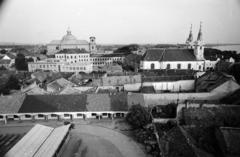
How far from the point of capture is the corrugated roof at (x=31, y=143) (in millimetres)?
10399

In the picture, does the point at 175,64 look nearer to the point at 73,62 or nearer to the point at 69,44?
the point at 73,62

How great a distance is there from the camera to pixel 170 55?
3491 centimetres

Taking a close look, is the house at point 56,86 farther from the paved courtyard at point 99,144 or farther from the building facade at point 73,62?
the building facade at point 73,62

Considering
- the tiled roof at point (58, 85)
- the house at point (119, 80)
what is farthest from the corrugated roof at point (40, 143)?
the house at point (119, 80)

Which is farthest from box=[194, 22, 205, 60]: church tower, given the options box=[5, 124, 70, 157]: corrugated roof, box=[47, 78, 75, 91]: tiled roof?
box=[5, 124, 70, 157]: corrugated roof

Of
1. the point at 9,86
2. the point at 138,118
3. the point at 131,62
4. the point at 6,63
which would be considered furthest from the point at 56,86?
the point at 6,63

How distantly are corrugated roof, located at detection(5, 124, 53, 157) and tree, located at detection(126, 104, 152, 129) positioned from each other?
706 centimetres

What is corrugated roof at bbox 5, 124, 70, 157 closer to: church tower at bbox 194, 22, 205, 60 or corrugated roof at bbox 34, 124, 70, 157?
corrugated roof at bbox 34, 124, 70, 157

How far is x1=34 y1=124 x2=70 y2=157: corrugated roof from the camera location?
11.1 meters

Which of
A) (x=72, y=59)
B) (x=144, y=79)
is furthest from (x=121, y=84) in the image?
(x=72, y=59)

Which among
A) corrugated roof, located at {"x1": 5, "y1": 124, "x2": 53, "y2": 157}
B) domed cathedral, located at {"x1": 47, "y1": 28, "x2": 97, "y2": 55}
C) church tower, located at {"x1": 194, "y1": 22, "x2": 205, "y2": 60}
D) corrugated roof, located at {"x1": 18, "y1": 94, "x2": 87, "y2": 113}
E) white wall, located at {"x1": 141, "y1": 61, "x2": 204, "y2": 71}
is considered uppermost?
domed cathedral, located at {"x1": 47, "y1": 28, "x2": 97, "y2": 55}

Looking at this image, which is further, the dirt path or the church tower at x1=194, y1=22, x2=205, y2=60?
the church tower at x1=194, y1=22, x2=205, y2=60

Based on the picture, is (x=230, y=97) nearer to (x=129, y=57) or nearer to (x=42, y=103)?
(x=42, y=103)

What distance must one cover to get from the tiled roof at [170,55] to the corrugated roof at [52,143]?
24.1m
